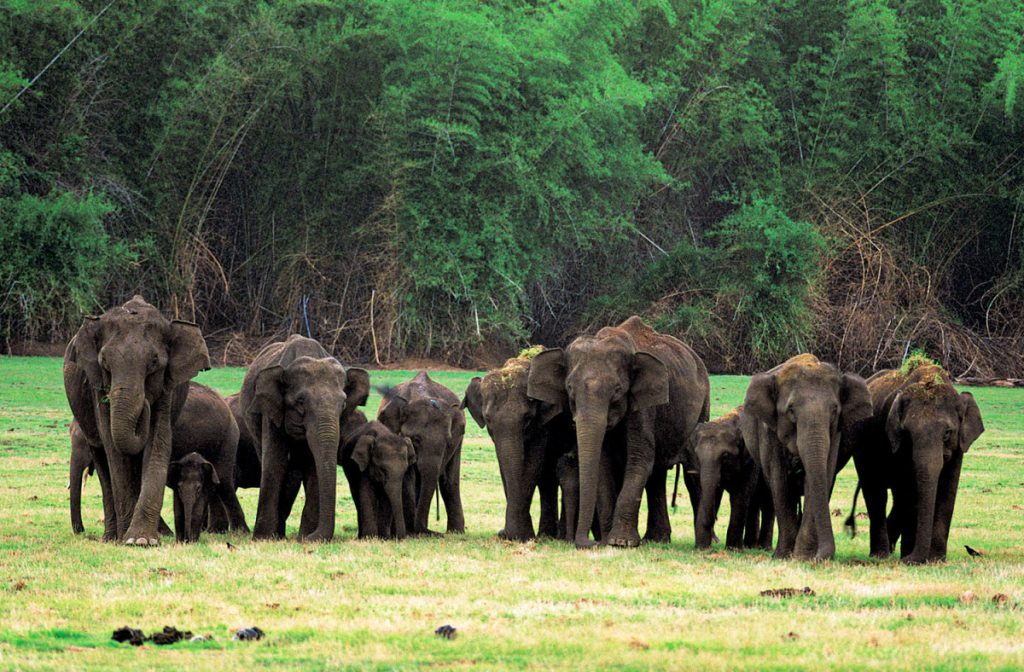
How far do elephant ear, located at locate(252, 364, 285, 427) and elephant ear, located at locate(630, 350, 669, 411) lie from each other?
9.11ft

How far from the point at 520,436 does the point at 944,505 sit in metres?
3.41

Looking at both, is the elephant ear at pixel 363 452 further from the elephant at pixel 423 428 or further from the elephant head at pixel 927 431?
the elephant head at pixel 927 431

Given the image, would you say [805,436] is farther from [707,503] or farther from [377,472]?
[377,472]

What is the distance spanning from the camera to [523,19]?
32.0 metres

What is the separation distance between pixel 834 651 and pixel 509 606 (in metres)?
1.98

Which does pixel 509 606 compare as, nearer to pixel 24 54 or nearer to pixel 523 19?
pixel 24 54

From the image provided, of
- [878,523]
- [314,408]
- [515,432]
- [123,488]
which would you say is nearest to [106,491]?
[123,488]

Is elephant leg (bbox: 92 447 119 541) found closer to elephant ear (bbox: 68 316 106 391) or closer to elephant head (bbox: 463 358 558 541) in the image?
elephant ear (bbox: 68 316 106 391)

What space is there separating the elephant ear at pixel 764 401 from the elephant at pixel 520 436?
1.98 metres

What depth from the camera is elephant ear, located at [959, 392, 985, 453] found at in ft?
37.3

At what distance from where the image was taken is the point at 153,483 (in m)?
11.5

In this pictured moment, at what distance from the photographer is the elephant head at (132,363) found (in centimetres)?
1129

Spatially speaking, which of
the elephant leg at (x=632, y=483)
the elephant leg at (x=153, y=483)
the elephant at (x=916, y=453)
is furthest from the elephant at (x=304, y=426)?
the elephant at (x=916, y=453)

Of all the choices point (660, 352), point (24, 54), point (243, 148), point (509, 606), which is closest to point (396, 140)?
point (243, 148)
